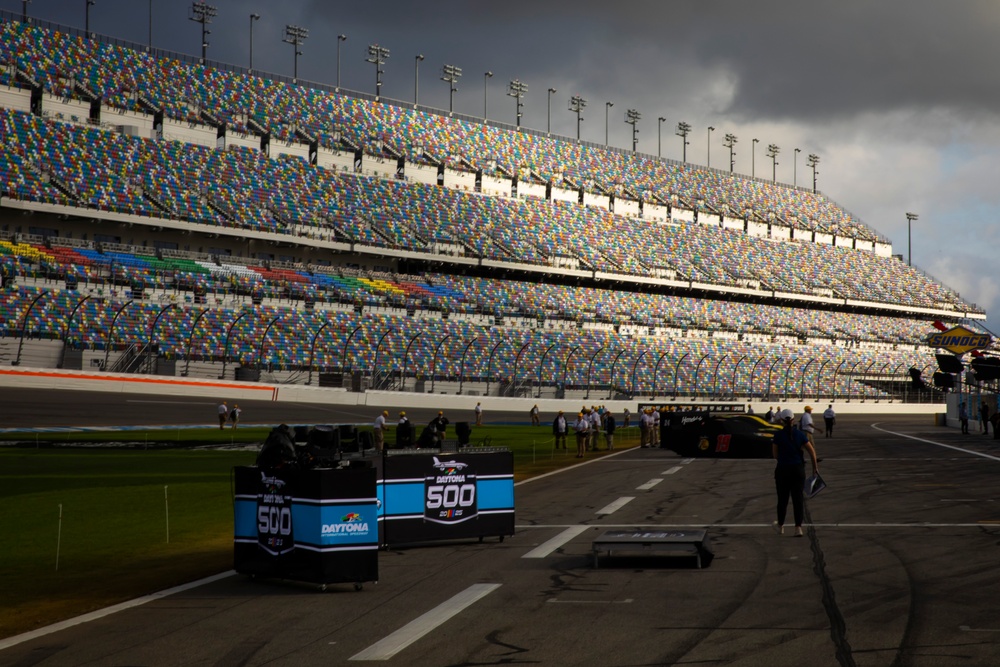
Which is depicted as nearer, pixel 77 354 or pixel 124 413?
pixel 124 413

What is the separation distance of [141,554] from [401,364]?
53647mm

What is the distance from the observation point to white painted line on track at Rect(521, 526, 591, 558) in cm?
1286

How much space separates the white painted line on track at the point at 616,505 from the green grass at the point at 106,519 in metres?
6.26

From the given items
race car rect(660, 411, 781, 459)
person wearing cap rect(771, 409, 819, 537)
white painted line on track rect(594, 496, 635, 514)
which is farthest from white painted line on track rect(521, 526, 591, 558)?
race car rect(660, 411, 781, 459)

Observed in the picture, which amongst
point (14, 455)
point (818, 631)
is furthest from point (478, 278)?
point (818, 631)

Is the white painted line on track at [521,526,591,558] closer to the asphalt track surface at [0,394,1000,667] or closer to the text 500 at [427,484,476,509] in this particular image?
the asphalt track surface at [0,394,1000,667]

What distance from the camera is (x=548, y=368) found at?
74.4 m

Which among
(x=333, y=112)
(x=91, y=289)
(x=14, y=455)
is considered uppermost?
(x=333, y=112)

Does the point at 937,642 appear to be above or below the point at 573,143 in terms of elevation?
below

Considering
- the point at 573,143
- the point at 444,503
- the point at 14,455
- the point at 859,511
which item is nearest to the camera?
the point at 444,503

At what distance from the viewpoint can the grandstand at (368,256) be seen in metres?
63.5

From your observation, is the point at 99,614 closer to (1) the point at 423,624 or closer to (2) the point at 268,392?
(1) the point at 423,624

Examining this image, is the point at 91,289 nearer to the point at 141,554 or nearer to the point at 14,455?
the point at 14,455

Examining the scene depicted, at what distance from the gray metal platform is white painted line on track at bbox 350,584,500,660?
68.4 inches
